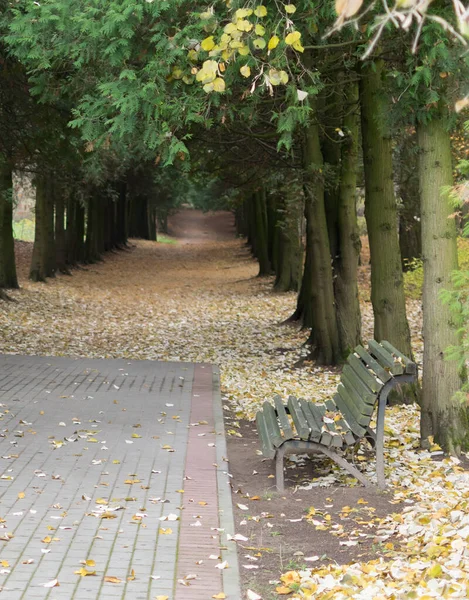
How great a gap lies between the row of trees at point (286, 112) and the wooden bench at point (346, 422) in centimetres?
108

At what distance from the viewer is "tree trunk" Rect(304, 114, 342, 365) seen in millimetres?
15484

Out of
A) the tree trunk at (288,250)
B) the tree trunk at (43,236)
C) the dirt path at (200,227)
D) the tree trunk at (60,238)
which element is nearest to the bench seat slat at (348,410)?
the tree trunk at (288,250)

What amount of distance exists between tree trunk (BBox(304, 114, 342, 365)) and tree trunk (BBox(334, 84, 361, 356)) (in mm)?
176

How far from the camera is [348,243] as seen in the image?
15.5 meters

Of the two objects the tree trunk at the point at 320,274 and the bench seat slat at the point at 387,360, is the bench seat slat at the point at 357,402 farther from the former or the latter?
the tree trunk at the point at 320,274

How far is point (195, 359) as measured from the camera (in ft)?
56.0

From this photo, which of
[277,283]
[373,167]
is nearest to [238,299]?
[277,283]

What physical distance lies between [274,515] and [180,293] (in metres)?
25.3

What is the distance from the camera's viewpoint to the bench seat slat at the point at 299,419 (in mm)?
7055

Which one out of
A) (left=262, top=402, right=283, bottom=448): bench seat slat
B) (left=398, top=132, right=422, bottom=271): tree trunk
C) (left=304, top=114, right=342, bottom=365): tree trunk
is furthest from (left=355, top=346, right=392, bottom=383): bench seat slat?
(left=398, top=132, right=422, bottom=271): tree trunk

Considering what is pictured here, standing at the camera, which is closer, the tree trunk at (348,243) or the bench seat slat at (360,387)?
the bench seat slat at (360,387)

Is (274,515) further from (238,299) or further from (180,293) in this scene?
(180,293)

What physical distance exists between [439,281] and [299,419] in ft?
6.63

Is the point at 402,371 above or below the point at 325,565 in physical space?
above
